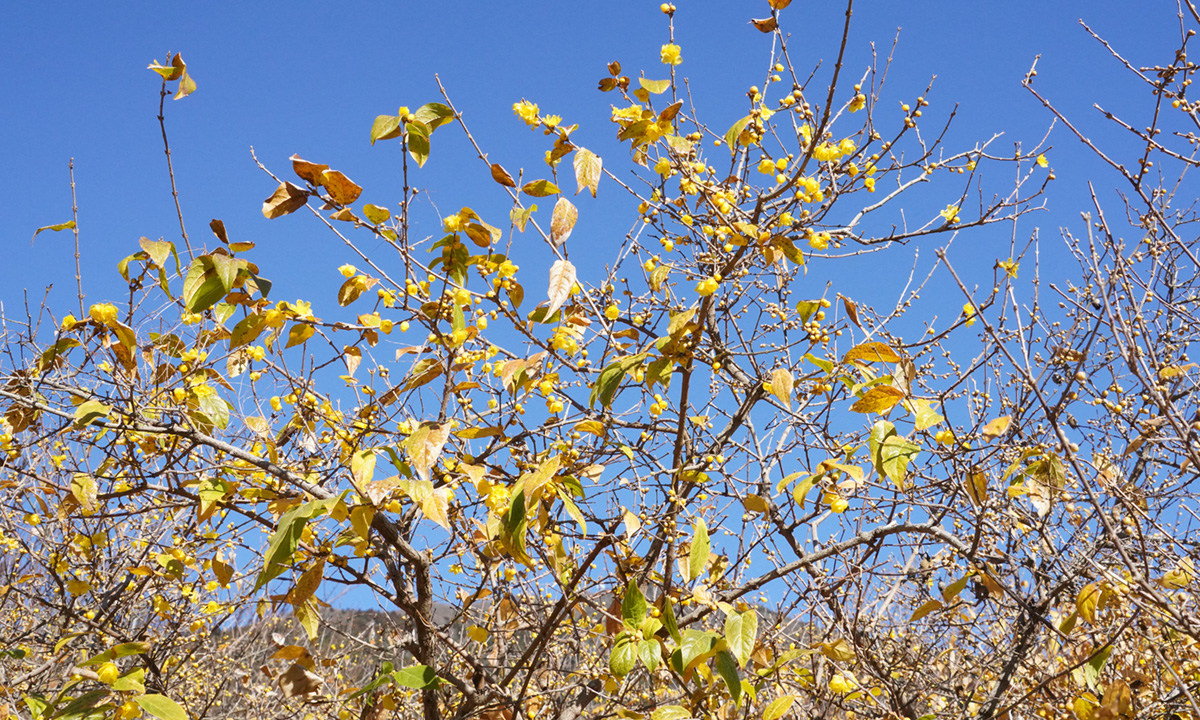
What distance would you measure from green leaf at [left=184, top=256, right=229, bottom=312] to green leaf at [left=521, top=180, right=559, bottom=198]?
0.72m

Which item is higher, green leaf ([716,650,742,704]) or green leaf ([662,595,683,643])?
green leaf ([662,595,683,643])

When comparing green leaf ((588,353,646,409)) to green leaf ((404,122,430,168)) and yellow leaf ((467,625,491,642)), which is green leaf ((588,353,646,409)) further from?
yellow leaf ((467,625,491,642))

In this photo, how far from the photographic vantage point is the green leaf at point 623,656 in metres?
1.51

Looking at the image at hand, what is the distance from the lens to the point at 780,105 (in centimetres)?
262

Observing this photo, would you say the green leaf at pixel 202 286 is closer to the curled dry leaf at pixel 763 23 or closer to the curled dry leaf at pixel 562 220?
the curled dry leaf at pixel 562 220

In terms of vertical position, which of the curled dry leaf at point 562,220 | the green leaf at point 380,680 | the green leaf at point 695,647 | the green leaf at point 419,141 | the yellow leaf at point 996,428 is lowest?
the green leaf at point 380,680

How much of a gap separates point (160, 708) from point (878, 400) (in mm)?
1675

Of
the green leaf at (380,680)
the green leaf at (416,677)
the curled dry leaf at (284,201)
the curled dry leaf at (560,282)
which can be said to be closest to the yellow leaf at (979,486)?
the curled dry leaf at (560,282)

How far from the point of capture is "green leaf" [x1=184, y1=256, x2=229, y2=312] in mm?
1653

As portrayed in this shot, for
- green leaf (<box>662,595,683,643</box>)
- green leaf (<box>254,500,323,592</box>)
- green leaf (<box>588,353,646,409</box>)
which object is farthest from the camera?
green leaf (<box>588,353,646,409</box>)

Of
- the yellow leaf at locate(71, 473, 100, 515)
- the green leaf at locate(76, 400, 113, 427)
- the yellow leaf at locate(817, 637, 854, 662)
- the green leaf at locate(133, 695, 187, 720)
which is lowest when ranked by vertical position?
the green leaf at locate(133, 695, 187, 720)

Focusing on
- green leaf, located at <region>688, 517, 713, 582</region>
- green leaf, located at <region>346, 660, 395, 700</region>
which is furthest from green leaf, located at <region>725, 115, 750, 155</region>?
green leaf, located at <region>346, 660, 395, 700</region>

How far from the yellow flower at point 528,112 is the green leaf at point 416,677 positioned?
138 centimetres

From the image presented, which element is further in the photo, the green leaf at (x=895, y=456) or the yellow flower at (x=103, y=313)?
the yellow flower at (x=103, y=313)
